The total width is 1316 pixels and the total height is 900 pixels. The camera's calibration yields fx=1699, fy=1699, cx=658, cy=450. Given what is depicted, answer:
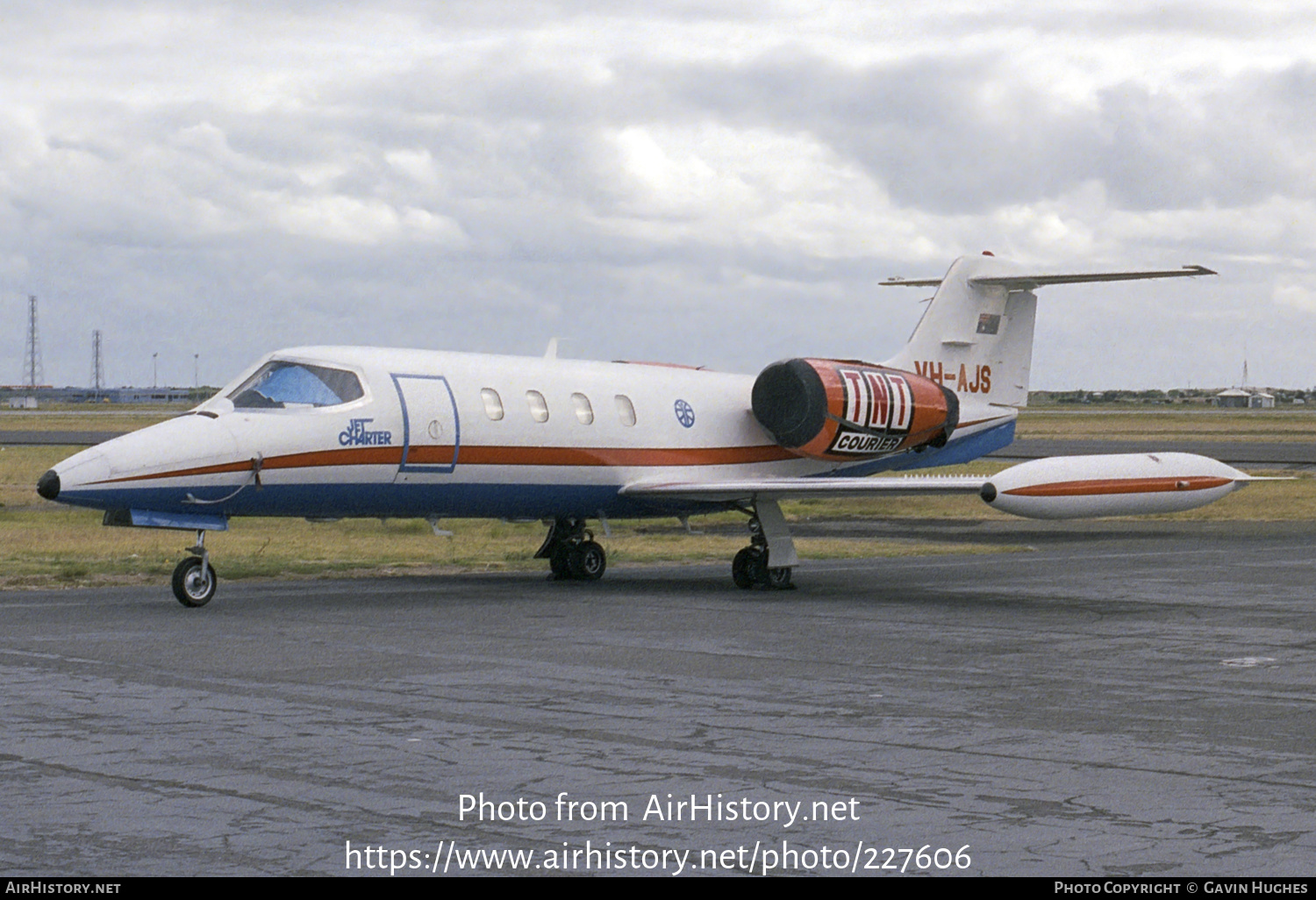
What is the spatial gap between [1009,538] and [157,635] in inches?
818

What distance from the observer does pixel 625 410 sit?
22.2 m

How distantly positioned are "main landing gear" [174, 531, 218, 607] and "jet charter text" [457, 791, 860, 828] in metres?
10.2

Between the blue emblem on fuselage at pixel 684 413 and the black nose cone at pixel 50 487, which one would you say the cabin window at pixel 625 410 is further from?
the black nose cone at pixel 50 487

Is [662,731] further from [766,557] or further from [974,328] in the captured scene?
[974,328]

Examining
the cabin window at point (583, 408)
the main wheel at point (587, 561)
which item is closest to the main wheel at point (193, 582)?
the cabin window at point (583, 408)

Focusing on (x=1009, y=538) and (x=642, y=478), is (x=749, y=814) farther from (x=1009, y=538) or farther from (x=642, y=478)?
(x=1009, y=538)

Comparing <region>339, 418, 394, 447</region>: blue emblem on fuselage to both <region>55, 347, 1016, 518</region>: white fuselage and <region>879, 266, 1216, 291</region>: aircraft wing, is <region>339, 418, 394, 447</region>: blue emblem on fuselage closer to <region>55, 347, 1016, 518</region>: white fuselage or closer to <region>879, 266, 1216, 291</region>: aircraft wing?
<region>55, 347, 1016, 518</region>: white fuselage

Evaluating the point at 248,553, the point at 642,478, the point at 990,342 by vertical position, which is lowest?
the point at 248,553

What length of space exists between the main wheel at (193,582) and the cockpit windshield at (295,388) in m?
1.78

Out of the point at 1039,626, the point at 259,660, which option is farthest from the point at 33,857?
the point at 1039,626

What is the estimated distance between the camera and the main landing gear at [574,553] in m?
23.0

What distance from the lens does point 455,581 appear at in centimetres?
2269

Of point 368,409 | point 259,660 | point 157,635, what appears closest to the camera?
point 259,660

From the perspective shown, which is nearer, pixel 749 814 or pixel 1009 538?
pixel 749 814
